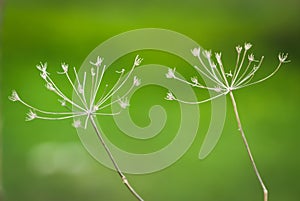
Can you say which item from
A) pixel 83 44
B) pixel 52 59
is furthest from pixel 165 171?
pixel 83 44

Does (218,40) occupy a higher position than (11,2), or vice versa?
(11,2)

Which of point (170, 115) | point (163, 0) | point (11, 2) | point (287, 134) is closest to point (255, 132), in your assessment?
point (287, 134)

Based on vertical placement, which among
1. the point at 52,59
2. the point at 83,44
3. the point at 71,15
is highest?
the point at 71,15

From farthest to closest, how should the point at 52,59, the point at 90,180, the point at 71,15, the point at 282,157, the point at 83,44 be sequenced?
the point at 71,15 < the point at 83,44 < the point at 52,59 < the point at 282,157 < the point at 90,180

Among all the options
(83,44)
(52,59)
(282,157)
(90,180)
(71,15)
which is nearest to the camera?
(90,180)

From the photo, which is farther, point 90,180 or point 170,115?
point 170,115

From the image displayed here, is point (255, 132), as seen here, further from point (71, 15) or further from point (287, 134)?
point (71, 15)

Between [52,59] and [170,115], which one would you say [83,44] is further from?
[170,115]
